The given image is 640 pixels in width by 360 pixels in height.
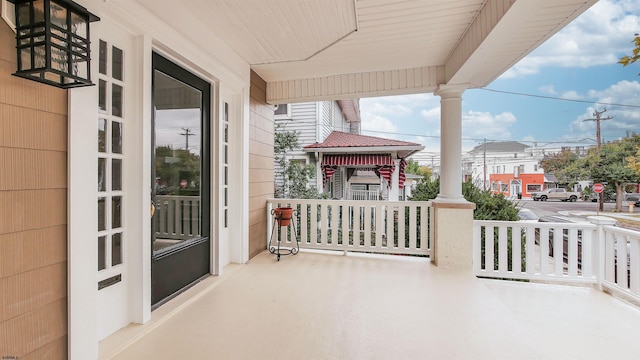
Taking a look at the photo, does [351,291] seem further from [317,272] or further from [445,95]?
[445,95]

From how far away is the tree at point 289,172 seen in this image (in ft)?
21.6

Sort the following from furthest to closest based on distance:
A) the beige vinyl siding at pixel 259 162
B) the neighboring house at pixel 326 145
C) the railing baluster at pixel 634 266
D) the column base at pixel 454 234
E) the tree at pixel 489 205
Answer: the neighboring house at pixel 326 145 → the tree at pixel 489 205 → the beige vinyl siding at pixel 259 162 → the column base at pixel 454 234 → the railing baluster at pixel 634 266

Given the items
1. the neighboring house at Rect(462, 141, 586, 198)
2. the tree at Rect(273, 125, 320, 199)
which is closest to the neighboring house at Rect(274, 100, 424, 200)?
the tree at Rect(273, 125, 320, 199)

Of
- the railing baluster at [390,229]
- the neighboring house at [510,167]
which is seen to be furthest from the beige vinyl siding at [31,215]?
the neighboring house at [510,167]

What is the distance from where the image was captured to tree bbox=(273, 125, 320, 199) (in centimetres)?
659

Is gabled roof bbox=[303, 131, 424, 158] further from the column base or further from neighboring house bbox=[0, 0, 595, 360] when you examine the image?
the column base

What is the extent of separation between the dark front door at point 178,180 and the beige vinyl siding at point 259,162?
754 millimetres

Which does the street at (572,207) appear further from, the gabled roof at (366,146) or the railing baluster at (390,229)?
the gabled roof at (366,146)

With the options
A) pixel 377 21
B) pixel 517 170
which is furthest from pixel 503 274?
pixel 517 170

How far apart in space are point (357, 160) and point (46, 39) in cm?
607

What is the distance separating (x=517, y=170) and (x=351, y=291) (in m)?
8.67

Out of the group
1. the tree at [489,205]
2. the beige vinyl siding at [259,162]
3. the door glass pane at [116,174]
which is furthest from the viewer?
the tree at [489,205]

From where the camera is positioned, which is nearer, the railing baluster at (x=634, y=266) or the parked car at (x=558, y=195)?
the railing baluster at (x=634, y=266)

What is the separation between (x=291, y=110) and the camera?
7.45 metres
